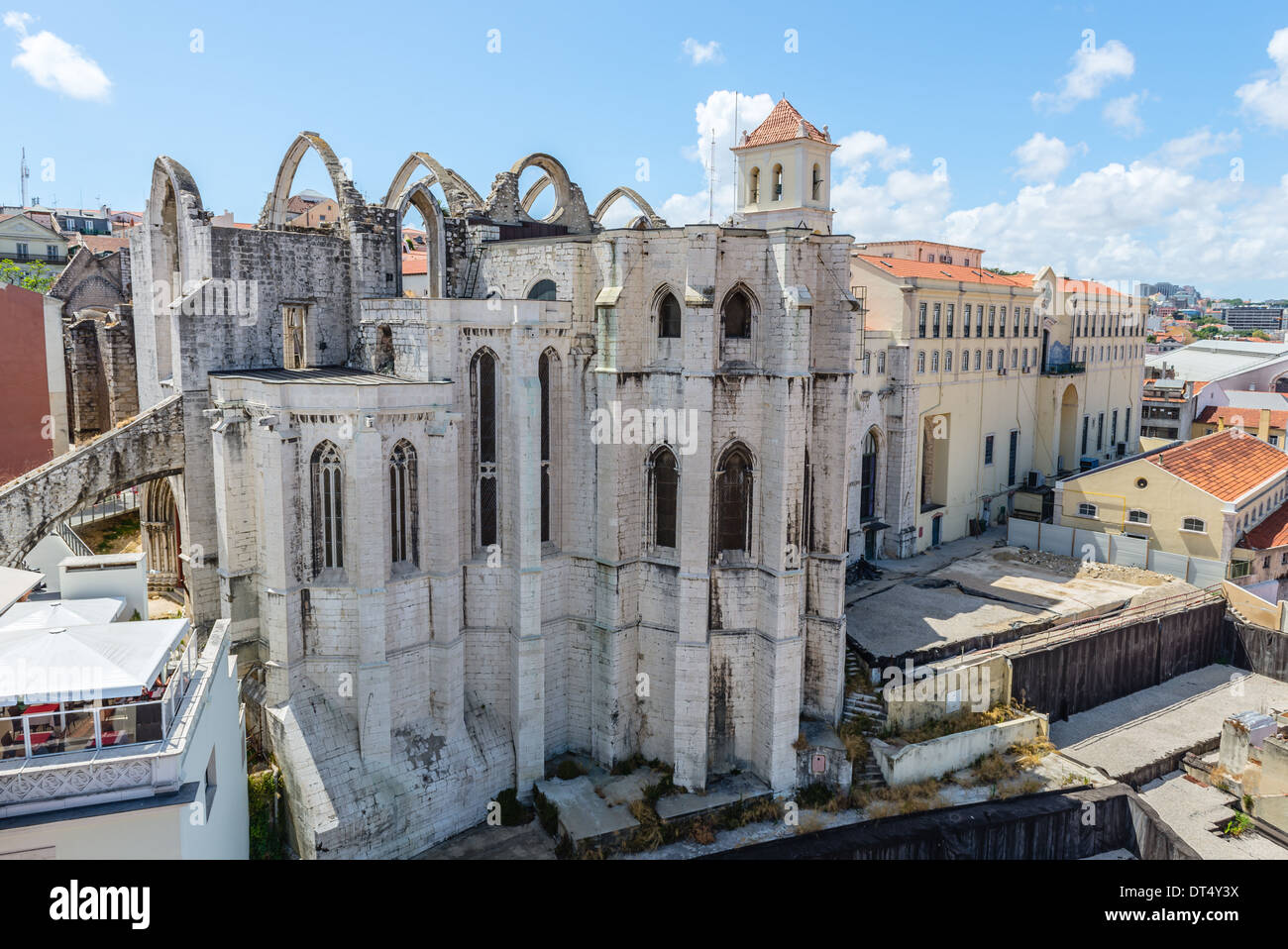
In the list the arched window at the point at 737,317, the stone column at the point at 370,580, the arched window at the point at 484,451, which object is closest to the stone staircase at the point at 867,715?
the arched window at the point at 737,317

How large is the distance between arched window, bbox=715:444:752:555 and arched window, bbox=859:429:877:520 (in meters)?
17.4

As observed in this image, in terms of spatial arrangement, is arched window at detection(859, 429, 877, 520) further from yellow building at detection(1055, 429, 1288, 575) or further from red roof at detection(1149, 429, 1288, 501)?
red roof at detection(1149, 429, 1288, 501)

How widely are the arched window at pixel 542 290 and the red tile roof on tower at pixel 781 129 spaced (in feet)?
65.7

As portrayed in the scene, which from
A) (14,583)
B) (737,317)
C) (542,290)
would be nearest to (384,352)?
(542,290)

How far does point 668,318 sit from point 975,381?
28248 mm

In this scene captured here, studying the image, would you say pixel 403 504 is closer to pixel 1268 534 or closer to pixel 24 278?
pixel 1268 534

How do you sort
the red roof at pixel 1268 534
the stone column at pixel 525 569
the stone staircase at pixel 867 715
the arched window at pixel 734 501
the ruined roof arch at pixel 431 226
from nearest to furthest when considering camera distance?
the stone column at pixel 525 569, the arched window at pixel 734 501, the stone staircase at pixel 867 715, the ruined roof arch at pixel 431 226, the red roof at pixel 1268 534

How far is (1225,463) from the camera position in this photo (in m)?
45.3

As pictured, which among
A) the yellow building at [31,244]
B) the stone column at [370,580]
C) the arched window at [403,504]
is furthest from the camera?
the yellow building at [31,244]

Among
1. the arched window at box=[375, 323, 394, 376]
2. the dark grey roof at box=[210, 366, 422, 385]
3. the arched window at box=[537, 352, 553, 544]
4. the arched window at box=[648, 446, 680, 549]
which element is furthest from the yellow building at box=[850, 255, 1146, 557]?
the dark grey roof at box=[210, 366, 422, 385]

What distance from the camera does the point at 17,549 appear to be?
21891mm

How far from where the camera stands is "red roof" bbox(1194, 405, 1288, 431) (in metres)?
60.1

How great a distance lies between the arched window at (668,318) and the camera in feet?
78.1

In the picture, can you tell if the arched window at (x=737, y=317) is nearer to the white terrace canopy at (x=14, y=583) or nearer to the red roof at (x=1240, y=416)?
the white terrace canopy at (x=14, y=583)
